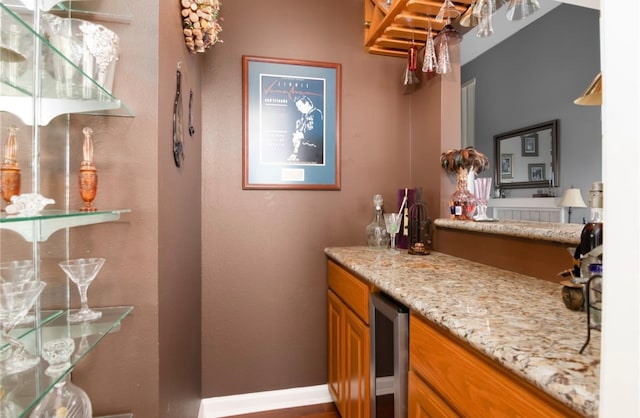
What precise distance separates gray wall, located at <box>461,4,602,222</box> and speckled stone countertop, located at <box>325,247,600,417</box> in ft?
7.57

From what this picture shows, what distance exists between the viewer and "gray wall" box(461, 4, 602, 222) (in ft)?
9.36

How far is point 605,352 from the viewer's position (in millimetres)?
421

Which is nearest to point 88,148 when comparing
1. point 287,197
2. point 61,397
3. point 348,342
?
point 61,397

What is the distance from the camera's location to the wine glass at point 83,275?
84 cm

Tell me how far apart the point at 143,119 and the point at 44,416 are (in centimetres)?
79

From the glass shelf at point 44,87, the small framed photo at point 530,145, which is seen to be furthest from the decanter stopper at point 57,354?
the small framed photo at point 530,145

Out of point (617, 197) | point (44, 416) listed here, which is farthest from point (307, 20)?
point (44, 416)

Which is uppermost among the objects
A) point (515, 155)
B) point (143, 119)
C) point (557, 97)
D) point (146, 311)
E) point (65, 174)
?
point (557, 97)

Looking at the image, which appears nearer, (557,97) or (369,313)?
(369,313)

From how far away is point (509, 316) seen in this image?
2.68ft

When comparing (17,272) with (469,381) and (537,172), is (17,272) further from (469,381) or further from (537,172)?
(537,172)

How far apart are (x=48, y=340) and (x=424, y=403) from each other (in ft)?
3.32

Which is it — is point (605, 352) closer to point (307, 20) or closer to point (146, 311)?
point (146, 311)

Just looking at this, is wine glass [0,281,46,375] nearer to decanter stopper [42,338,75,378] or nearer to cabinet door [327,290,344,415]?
decanter stopper [42,338,75,378]
